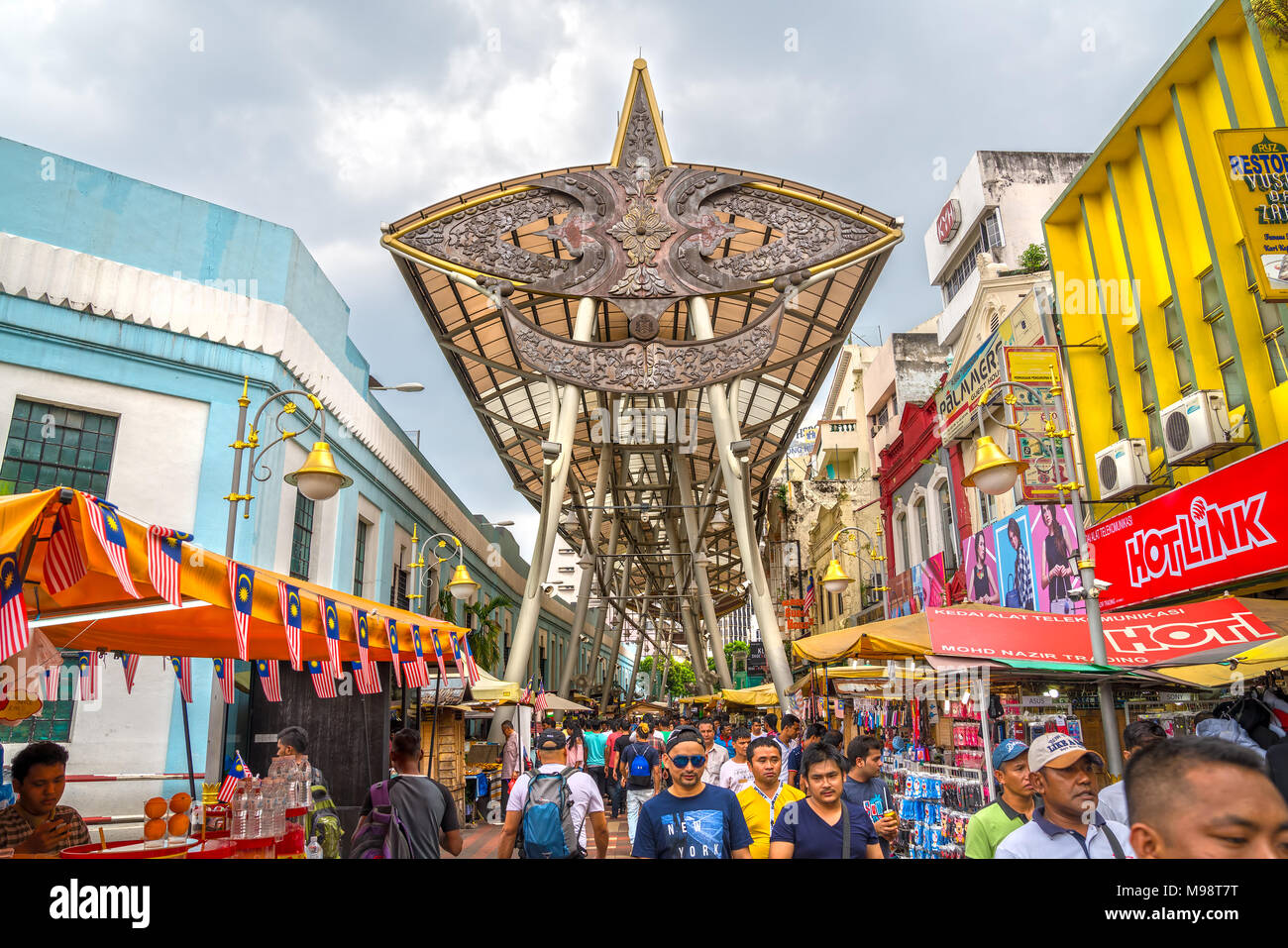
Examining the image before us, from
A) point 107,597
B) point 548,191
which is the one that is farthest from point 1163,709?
point 548,191

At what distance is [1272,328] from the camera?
37.8 feet

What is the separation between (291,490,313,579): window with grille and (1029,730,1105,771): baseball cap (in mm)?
14498

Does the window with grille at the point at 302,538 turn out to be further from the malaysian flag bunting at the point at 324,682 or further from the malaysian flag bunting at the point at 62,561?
the malaysian flag bunting at the point at 62,561

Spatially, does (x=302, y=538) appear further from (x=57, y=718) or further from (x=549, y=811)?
(x=549, y=811)

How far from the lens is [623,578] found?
44000 millimetres

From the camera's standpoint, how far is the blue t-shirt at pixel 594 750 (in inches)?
607

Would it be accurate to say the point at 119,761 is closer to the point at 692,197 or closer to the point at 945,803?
the point at 945,803

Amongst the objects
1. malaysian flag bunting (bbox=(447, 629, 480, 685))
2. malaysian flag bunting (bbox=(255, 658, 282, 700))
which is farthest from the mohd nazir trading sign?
malaysian flag bunting (bbox=(255, 658, 282, 700))

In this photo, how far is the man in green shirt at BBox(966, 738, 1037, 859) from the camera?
13.8ft

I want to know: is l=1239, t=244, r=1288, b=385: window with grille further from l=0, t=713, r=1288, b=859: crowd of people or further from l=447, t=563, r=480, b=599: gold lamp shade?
l=447, t=563, r=480, b=599: gold lamp shade

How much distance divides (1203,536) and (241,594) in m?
12.4

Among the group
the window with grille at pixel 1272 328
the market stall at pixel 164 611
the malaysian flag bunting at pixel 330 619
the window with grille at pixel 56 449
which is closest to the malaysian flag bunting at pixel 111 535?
the market stall at pixel 164 611

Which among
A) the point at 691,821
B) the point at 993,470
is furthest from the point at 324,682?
the point at 993,470
